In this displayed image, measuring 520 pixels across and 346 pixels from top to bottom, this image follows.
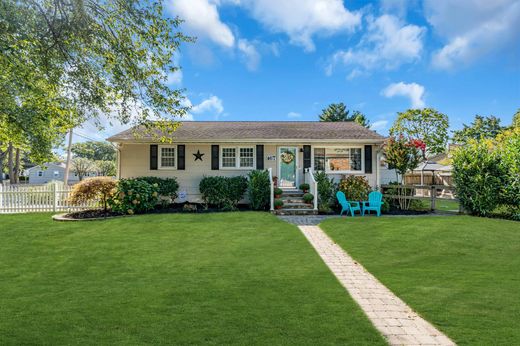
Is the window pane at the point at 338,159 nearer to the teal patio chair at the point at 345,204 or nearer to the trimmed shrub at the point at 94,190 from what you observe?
the teal patio chair at the point at 345,204

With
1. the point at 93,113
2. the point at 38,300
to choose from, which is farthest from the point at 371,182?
the point at 38,300

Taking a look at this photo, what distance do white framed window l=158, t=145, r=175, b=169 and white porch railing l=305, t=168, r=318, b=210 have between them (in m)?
6.57

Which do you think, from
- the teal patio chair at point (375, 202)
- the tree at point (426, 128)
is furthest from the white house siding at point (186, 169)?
the tree at point (426, 128)

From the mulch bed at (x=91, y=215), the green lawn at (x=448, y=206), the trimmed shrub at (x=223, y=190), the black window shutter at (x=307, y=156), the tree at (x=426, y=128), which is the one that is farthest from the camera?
the tree at (x=426, y=128)

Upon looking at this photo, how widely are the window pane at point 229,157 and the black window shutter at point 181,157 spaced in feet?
6.23

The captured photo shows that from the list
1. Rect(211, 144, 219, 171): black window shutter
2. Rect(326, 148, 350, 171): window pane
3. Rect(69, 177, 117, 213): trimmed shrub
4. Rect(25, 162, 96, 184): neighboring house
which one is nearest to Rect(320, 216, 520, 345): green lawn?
Rect(326, 148, 350, 171): window pane

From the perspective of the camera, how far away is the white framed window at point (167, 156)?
16.0m

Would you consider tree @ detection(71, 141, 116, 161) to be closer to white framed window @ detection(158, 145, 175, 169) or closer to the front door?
white framed window @ detection(158, 145, 175, 169)

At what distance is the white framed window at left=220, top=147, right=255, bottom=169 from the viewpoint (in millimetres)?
16141

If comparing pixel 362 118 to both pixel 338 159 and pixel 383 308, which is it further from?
pixel 383 308

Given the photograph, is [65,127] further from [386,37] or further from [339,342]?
[386,37]

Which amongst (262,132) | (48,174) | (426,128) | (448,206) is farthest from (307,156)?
(48,174)

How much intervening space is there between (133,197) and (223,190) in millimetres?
3822

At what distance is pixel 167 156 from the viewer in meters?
16.0
